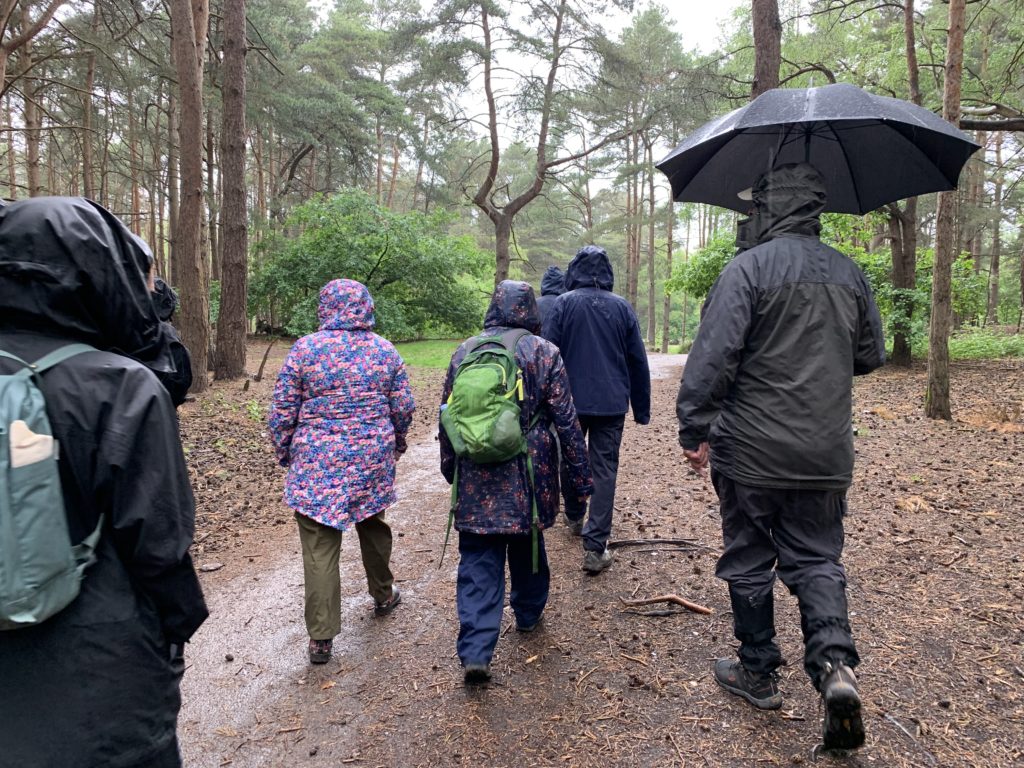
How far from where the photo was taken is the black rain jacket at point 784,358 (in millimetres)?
2566

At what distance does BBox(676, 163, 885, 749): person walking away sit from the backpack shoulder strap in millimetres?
2194

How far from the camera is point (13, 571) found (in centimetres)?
131

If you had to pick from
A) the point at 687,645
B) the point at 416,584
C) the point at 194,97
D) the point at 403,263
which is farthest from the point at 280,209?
the point at 687,645

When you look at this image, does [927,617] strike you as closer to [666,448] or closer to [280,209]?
[666,448]

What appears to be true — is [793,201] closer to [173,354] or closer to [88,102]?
[173,354]

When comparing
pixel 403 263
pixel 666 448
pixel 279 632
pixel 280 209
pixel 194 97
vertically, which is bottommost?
pixel 279 632

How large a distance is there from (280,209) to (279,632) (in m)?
21.8

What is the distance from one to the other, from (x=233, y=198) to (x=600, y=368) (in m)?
9.39

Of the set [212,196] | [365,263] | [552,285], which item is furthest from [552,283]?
[212,196]

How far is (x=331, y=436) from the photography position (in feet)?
11.0

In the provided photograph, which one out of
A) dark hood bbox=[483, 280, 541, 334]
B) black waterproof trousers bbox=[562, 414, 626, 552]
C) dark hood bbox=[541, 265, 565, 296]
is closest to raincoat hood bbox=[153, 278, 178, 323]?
dark hood bbox=[483, 280, 541, 334]

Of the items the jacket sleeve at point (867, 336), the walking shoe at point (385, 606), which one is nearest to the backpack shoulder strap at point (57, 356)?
the walking shoe at point (385, 606)

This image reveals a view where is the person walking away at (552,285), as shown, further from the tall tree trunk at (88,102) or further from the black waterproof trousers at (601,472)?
the tall tree trunk at (88,102)

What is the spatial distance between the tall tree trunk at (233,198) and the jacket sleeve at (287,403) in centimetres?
892
